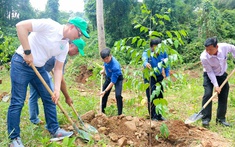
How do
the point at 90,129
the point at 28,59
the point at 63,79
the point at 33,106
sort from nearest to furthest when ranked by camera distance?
the point at 28,59, the point at 63,79, the point at 90,129, the point at 33,106

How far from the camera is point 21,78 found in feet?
8.63

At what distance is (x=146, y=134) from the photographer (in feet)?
11.1

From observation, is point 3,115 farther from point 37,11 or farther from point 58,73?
point 37,11

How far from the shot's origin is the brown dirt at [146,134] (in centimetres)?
312

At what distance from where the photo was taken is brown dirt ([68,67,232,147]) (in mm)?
3121

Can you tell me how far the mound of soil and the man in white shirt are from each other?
71 cm

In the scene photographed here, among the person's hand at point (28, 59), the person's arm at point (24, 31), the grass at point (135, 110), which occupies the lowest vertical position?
→ the grass at point (135, 110)

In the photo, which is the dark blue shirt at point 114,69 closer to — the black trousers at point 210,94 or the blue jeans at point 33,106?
the blue jeans at point 33,106

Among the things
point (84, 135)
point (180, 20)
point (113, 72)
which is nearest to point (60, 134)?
point (84, 135)

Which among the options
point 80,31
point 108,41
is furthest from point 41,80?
point 108,41

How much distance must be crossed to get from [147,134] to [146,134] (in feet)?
0.08

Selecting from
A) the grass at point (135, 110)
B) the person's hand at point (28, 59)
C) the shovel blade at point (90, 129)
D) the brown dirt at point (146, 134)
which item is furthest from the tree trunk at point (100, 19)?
the person's hand at point (28, 59)

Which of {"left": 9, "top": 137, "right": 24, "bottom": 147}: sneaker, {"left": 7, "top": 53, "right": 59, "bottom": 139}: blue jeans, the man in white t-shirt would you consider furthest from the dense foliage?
{"left": 9, "top": 137, "right": 24, "bottom": 147}: sneaker

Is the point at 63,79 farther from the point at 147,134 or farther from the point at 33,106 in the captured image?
the point at 147,134
